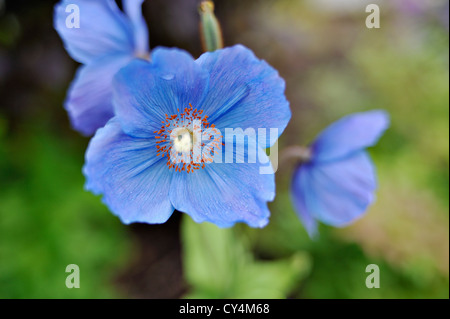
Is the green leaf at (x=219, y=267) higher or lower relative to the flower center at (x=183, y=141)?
lower

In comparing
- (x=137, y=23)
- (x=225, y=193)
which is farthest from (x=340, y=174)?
(x=137, y=23)

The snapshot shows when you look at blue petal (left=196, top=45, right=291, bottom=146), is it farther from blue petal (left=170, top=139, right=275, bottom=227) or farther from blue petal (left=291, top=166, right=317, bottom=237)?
blue petal (left=291, top=166, right=317, bottom=237)

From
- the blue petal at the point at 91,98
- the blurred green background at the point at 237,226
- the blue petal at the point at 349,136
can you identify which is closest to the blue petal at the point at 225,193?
the blue petal at the point at 91,98

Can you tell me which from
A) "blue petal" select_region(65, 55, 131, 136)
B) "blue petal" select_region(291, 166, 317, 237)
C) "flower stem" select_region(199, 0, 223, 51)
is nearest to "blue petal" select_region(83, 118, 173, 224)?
"blue petal" select_region(65, 55, 131, 136)

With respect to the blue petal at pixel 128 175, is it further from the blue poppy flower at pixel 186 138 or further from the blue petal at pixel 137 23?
the blue petal at pixel 137 23

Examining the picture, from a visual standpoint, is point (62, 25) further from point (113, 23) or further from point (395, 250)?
point (395, 250)

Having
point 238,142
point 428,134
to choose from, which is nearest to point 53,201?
point 238,142

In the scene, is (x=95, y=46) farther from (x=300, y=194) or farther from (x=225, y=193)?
(x=300, y=194)
